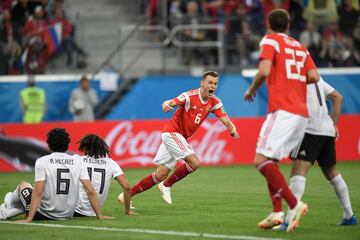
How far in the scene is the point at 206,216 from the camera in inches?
516

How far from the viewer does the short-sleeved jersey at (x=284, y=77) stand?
1077 cm

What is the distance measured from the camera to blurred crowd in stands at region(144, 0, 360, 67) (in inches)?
1117

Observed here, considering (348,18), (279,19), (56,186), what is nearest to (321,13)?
(348,18)

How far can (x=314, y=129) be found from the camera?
11.3 meters

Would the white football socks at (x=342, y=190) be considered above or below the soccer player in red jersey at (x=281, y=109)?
below

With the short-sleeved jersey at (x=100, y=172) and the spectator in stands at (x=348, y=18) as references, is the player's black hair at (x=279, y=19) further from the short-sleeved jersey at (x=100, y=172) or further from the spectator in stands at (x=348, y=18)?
the spectator in stands at (x=348, y=18)

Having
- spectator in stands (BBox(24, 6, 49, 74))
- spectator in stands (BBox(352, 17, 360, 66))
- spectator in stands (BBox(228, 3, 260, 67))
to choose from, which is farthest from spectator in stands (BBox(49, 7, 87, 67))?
spectator in stands (BBox(352, 17, 360, 66))

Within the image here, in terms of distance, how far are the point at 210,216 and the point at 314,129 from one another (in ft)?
8.10

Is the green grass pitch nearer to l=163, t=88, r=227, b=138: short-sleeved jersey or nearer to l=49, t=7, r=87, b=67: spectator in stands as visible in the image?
l=163, t=88, r=227, b=138: short-sleeved jersey

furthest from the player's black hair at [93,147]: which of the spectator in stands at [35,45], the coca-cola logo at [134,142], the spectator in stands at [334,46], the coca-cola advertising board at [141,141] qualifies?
the spectator in stands at [334,46]

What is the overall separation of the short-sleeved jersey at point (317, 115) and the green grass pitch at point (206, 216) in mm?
1168

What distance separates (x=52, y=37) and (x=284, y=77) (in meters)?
17.4

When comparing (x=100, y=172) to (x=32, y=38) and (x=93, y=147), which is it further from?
(x=32, y=38)

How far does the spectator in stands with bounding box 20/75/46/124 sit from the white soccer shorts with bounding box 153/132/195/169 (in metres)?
12.7
